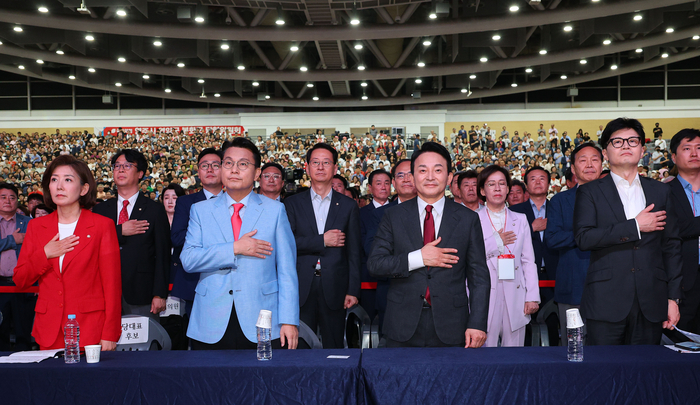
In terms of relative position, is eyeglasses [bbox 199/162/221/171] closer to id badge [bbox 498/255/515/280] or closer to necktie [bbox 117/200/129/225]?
necktie [bbox 117/200/129/225]

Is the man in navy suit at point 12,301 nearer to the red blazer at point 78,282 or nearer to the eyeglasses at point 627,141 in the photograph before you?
the red blazer at point 78,282

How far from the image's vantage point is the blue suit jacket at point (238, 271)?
2518 mm

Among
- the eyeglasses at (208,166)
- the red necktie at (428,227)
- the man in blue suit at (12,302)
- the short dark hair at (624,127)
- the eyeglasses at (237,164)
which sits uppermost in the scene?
the short dark hair at (624,127)

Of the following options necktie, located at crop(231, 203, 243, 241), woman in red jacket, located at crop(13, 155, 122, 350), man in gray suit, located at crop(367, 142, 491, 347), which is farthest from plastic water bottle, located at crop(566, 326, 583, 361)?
woman in red jacket, located at crop(13, 155, 122, 350)

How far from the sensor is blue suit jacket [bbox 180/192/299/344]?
2.52 meters

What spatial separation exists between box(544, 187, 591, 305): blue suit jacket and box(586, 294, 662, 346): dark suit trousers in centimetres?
88

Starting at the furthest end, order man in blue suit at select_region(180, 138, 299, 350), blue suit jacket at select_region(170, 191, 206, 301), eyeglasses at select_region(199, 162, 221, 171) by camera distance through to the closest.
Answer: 1. eyeglasses at select_region(199, 162, 221, 171)
2. blue suit jacket at select_region(170, 191, 206, 301)
3. man in blue suit at select_region(180, 138, 299, 350)

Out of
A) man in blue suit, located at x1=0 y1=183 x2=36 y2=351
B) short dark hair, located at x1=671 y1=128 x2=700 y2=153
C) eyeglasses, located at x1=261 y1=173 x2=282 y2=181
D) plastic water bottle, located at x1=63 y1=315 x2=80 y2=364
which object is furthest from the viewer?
eyeglasses, located at x1=261 y1=173 x2=282 y2=181

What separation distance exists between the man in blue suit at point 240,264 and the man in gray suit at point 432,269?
1.52 feet

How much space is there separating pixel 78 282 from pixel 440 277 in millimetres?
1716

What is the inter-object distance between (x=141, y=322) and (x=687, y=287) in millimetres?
3107

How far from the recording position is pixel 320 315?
3645 mm

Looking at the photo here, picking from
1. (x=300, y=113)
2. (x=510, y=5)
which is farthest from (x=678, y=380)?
(x=300, y=113)

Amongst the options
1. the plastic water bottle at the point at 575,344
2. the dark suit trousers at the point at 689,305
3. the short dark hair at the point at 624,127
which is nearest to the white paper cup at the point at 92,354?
the plastic water bottle at the point at 575,344
